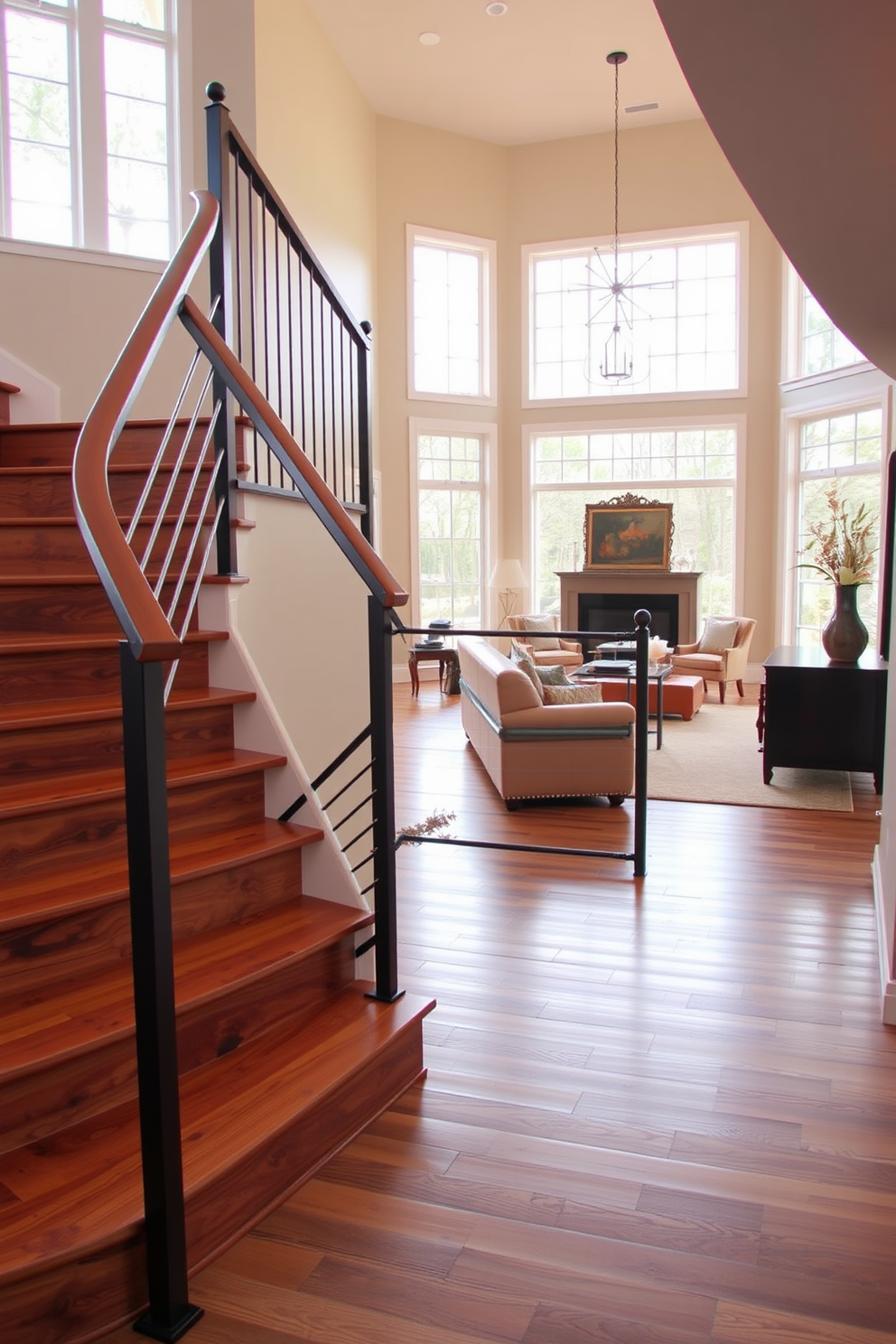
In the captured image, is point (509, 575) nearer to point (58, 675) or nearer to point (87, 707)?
point (58, 675)

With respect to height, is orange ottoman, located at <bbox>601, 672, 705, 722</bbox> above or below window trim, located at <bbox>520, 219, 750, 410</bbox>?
below

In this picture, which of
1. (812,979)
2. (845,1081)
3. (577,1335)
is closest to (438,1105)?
(577,1335)

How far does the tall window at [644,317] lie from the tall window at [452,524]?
1095mm

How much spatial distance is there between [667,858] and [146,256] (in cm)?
431

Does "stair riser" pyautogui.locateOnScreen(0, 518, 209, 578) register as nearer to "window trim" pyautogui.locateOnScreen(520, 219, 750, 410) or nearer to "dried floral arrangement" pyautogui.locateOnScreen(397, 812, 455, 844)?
"dried floral arrangement" pyautogui.locateOnScreen(397, 812, 455, 844)

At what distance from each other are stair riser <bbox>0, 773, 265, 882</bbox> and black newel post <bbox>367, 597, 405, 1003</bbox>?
46 cm

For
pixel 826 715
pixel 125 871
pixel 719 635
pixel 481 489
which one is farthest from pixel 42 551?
pixel 481 489

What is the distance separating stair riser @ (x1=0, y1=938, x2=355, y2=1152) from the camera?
6.19 feet

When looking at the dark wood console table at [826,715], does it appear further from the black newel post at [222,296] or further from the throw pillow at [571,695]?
the black newel post at [222,296]

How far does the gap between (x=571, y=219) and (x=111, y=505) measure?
1082 centimetres

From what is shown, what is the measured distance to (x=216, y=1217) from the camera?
1930 millimetres

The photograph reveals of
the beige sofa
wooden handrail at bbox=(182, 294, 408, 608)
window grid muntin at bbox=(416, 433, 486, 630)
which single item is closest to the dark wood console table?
the beige sofa

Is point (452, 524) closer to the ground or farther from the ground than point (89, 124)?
closer to the ground

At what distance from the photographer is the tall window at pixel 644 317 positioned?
36.3 feet
